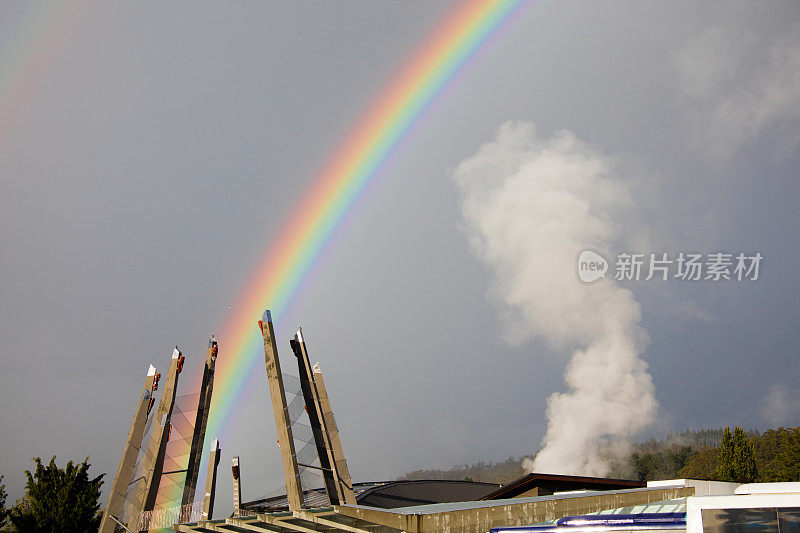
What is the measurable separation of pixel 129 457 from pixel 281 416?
790cm

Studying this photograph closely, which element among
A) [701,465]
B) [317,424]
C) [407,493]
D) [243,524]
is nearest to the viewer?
[243,524]

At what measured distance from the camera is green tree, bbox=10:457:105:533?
4481cm

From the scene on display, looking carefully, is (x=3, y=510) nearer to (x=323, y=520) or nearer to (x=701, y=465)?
(x=323, y=520)

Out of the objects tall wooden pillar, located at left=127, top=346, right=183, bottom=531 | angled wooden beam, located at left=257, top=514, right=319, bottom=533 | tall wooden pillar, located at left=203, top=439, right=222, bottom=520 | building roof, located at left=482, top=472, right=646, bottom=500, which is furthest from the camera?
building roof, located at left=482, top=472, right=646, bottom=500

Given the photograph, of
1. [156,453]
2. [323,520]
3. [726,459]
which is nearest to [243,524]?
[323,520]

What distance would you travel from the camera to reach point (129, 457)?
32.8 metres

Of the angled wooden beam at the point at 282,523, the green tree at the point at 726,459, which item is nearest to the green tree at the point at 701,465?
the green tree at the point at 726,459

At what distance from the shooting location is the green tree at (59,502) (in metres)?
44.8

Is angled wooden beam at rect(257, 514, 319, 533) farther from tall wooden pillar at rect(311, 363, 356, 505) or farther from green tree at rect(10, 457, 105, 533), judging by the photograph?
green tree at rect(10, 457, 105, 533)

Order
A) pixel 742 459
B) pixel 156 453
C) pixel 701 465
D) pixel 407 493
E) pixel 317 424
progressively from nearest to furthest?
pixel 156 453 < pixel 317 424 < pixel 407 493 < pixel 742 459 < pixel 701 465

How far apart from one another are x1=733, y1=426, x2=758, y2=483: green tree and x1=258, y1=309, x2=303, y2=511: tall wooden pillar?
6756cm

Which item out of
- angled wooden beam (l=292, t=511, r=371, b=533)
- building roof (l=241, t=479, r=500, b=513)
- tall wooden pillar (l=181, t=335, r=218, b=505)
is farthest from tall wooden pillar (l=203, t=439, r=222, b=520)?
angled wooden beam (l=292, t=511, r=371, b=533)

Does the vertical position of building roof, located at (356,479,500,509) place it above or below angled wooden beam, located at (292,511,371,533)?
below

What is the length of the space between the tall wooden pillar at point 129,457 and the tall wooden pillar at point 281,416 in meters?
6.45
